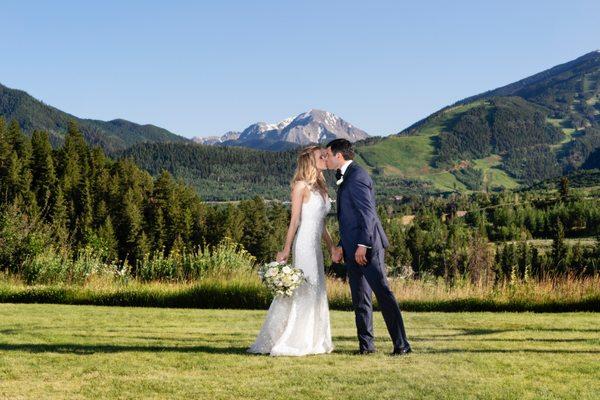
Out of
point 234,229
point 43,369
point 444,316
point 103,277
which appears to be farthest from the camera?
point 234,229

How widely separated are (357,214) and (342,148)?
98cm

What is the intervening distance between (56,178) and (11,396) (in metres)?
109

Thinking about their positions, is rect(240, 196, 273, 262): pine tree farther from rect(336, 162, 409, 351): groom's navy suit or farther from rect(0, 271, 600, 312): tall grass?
rect(336, 162, 409, 351): groom's navy suit

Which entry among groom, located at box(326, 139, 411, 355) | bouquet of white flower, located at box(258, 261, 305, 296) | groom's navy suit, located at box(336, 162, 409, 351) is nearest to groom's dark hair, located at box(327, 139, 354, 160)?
groom, located at box(326, 139, 411, 355)

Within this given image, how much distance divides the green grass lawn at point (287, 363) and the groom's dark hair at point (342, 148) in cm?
272

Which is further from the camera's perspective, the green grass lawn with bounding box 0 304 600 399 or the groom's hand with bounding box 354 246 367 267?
the groom's hand with bounding box 354 246 367 267

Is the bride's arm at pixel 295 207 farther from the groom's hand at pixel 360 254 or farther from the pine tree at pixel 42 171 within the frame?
the pine tree at pixel 42 171

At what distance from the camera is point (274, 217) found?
488 ft

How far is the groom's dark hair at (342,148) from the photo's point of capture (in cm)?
919

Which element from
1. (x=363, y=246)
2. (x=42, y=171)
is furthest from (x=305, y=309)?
(x=42, y=171)

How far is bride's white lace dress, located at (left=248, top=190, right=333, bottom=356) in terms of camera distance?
9.34 m

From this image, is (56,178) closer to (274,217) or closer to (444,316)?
(274,217)

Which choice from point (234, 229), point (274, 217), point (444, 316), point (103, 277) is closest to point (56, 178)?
point (234, 229)

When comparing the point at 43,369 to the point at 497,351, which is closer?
the point at 43,369
